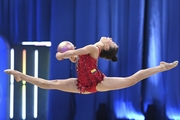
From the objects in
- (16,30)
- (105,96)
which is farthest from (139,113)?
(16,30)

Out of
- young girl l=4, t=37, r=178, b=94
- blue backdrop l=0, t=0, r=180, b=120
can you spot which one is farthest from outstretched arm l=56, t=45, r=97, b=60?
blue backdrop l=0, t=0, r=180, b=120

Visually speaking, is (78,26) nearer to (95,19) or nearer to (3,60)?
(95,19)

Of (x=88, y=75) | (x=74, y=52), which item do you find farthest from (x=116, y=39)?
(x=74, y=52)

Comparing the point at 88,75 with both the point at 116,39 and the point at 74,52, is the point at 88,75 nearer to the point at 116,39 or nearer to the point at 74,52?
the point at 74,52

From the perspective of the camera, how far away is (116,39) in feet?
12.5

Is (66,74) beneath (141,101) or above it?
above

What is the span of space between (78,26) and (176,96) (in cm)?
144

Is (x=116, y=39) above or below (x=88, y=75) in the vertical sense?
above

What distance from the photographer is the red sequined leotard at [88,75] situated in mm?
2447

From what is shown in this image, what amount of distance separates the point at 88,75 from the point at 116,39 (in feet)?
4.68

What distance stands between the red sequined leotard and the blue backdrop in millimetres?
Result: 1323

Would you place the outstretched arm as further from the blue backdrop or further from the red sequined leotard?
the blue backdrop

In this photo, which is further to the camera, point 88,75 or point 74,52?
point 88,75

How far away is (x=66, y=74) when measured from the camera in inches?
150
